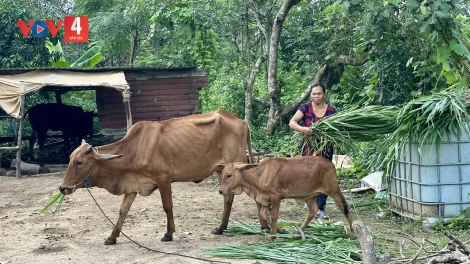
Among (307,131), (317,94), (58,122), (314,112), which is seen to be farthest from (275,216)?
(58,122)

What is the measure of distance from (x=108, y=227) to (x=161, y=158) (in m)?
1.42

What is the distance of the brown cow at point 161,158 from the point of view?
23.1 ft

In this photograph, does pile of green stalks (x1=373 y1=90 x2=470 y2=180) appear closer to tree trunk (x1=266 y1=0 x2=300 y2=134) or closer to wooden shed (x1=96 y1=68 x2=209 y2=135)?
tree trunk (x1=266 y1=0 x2=300 y2=134)

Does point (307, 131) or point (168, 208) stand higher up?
point (307, 131)

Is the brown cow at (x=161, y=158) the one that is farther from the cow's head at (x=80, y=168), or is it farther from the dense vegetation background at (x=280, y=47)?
the dense vegetation background at (x=280, y=47)

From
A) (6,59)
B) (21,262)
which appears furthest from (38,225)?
(6,59)

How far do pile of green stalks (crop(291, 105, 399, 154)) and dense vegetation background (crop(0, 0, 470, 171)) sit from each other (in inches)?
22.5

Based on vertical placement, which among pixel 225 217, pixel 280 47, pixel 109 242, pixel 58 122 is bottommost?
pixel 109 242

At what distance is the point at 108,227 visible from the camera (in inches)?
320

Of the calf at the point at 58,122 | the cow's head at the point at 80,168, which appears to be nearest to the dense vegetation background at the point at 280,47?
the calf at the point at 58,122

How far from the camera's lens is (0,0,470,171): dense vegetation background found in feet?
27.7

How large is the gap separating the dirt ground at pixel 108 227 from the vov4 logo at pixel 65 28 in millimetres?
5681

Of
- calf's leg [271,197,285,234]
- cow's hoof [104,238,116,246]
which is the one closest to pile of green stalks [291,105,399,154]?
calf's leg [271,197,285,234]

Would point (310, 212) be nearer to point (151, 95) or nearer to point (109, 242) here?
point (109, 242)
